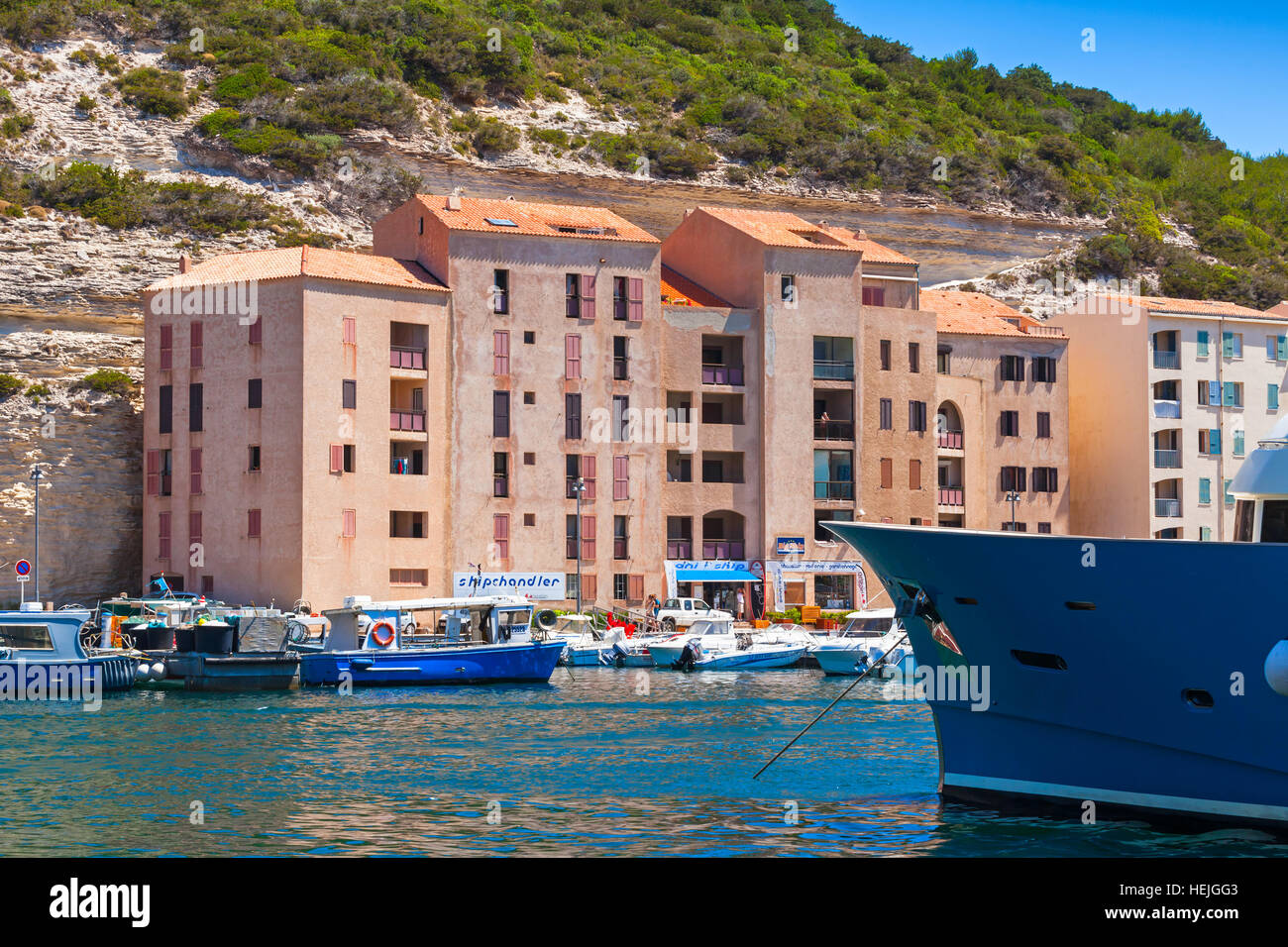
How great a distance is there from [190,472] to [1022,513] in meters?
42.6

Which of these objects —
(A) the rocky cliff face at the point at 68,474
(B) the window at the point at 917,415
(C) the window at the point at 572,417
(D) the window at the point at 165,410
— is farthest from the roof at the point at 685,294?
(A) the rocky cliff face at the point at 68,474

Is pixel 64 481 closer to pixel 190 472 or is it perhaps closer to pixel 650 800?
pixel 190 472

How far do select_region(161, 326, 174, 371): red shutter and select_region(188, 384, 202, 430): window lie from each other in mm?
1658

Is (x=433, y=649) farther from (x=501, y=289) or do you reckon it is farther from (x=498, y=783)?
(x=498, y=783)

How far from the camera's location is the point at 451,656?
52.2m

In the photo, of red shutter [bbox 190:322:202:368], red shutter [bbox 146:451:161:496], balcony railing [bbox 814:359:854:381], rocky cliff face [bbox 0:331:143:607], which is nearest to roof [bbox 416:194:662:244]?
balcony railing [bbox 814:359:854:381]

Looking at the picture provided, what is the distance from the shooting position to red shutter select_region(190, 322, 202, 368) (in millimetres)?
69000

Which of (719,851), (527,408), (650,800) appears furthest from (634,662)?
(719,851)

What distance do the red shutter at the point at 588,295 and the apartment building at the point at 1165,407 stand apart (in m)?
30.3

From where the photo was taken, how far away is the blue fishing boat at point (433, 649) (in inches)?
2028

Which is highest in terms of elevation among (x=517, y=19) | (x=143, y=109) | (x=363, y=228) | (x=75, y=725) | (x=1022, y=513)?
(x=517, y=19)

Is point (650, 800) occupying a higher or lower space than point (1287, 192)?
lower

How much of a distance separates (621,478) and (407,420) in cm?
1069

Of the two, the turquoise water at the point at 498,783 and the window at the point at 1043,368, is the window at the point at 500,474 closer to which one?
the turquoise water at the point at 498,783
